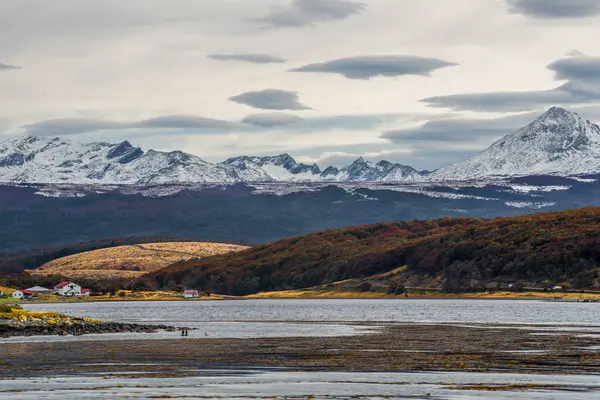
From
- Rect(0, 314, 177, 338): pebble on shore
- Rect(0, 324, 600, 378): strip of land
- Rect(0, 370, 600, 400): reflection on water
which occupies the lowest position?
Rect(0, 314, 177, 338): pebble on shore

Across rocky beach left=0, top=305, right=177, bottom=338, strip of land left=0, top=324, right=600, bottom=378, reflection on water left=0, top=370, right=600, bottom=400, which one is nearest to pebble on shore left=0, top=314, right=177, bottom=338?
rocky beach left=0, top=305, right=177, bottom=338

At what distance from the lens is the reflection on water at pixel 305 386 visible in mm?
51219

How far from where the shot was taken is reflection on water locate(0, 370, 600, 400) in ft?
168

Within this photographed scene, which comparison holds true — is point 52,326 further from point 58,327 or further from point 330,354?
point 330,354

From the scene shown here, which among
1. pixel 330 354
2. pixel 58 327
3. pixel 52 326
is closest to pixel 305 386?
pixel 330 354

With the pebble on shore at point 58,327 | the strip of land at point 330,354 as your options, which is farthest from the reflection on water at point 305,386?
the pebble on shore at point 58,327

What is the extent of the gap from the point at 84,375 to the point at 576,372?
1121 inches

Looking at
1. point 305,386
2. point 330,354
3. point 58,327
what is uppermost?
point 305,386

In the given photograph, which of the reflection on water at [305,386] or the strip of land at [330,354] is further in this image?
the strip of land at [330,354]

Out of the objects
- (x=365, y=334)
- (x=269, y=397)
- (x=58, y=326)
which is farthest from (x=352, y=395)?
(x=58, y=326)

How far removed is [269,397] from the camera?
168ft

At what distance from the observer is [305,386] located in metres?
55.2

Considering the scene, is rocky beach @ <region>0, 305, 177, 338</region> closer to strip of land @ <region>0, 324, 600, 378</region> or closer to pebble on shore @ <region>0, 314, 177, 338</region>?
pebble on shore @ <region>0, 314, 177, 338</region>

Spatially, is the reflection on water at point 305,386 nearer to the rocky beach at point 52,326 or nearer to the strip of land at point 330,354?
the strip of land at point 330,354
